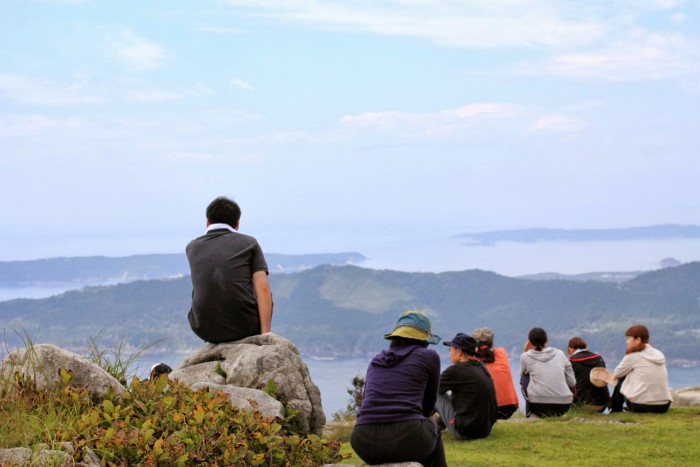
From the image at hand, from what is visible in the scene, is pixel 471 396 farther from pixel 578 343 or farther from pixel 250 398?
pixel 578 343

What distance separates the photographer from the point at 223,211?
10406 millimetres

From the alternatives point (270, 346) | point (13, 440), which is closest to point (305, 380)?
point (270, 346)

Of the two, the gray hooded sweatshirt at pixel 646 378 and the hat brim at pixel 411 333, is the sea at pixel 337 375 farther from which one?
the gray hooded sweatshirt at pixel 646 378

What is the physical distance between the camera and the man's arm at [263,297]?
10305mm

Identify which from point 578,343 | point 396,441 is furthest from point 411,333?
point 578,343

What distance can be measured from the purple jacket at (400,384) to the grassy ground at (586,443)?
163cm

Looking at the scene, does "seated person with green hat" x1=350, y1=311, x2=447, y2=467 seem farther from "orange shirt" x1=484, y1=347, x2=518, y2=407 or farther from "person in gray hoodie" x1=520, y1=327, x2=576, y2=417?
"person in gray hoodie" x1=520, y1=327, x2=576, y2=417

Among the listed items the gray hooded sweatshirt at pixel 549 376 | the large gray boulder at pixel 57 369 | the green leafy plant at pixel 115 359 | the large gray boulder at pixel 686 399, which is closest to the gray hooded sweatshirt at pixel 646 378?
the gray hooded sweatshirt at pixel 549 376

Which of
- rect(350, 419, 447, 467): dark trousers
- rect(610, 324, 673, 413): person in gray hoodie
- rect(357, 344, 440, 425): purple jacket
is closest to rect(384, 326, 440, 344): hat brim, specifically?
rect(357, 344, 440, 425): purple jacket

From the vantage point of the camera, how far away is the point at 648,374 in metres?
14.4

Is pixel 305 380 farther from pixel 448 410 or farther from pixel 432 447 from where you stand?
pixel 448 410

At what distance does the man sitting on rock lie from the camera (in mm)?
10242

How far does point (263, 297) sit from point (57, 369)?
2369 millimetres

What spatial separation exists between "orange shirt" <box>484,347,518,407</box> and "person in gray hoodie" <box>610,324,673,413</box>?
1.87 meters
